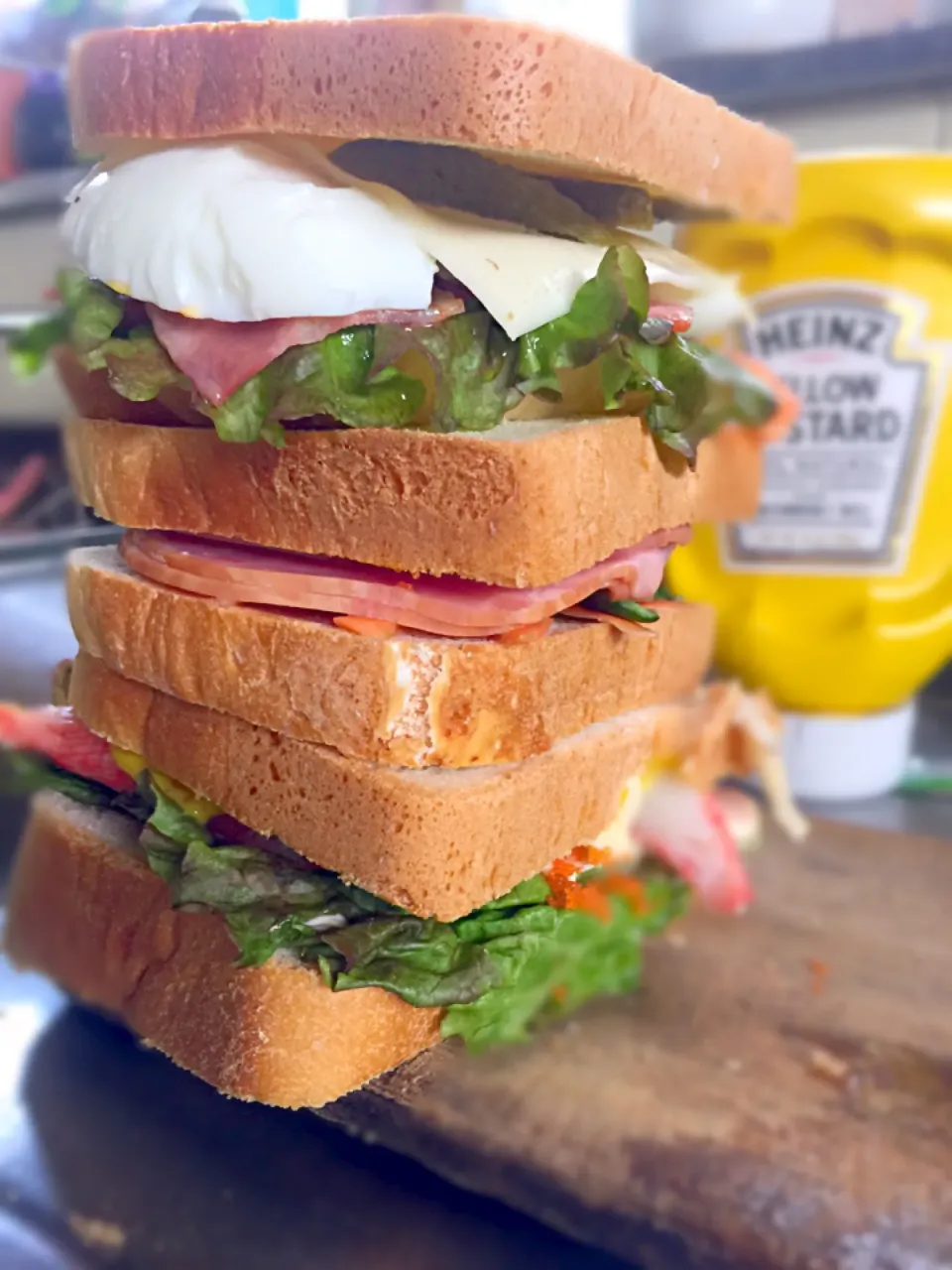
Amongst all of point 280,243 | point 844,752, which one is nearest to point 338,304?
point 280,243

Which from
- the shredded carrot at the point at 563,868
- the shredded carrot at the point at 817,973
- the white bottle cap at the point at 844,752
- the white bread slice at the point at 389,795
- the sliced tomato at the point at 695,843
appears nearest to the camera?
the white bread slice at the point at 389,795

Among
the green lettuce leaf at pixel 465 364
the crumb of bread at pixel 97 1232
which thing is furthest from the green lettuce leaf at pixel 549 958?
the green lettuce leaf at pixel 465 364

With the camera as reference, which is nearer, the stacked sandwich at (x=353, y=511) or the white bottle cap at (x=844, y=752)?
the stacked sandwich at (x=353, y=511)

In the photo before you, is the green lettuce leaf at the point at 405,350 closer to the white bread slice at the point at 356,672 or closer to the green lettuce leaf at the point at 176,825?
the white bread slice at the point at 356,672

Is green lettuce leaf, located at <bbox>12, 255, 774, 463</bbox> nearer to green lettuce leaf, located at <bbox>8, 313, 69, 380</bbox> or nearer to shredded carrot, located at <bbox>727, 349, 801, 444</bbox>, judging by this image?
green lettuce leaf, located at <bbox>8, 313, 69, 380</bbox>

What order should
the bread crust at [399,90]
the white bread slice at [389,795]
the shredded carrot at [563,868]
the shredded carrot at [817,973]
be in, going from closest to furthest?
the bread crust at [399,90] → the white bread slice at [389,795] → the shredded carrot at [563,868] → the shredded carrot at [817,973]

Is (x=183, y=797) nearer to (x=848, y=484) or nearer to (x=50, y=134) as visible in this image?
(x=50, y=134)

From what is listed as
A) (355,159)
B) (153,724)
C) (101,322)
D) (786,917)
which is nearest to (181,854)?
(153,724)

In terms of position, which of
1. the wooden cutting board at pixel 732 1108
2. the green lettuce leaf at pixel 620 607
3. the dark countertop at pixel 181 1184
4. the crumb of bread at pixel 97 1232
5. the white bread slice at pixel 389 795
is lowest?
the crumb of bread at pixel 97 1232
